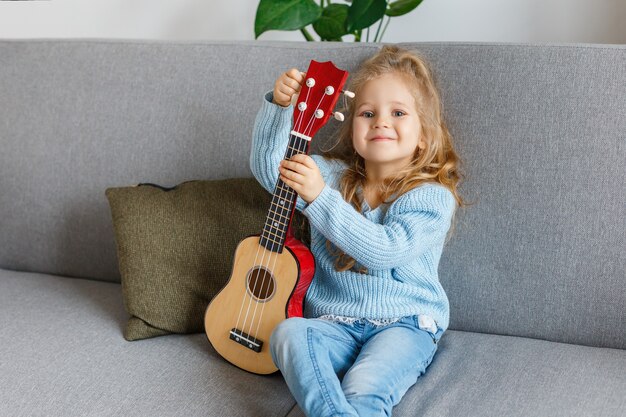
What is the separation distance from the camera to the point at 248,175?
1.81 metres

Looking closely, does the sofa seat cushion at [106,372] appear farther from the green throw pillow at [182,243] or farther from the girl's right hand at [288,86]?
the girl's right hand at [288,86]

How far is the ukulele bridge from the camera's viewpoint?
1520 millimetres

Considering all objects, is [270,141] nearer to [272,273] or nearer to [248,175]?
[248,175]

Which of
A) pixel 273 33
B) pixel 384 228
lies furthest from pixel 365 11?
pixel 384 228

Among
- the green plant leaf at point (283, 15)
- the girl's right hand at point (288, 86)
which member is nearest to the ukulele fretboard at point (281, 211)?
the girl's right hand at point (288, 86)

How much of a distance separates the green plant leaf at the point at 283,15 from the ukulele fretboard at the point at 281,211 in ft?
1.83

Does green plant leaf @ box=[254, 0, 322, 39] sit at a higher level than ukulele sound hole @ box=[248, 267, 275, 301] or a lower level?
higher

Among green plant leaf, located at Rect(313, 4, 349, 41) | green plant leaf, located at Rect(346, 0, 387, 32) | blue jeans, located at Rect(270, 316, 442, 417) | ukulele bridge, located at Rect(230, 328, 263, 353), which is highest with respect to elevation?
green plant leaf, located at Rect(346, 0, 387, 32)

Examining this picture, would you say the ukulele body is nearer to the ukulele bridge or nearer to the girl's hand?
the ukulele bridge

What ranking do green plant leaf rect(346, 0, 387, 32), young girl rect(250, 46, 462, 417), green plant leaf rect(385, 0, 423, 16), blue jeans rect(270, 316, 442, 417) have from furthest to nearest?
green plant leaf rect(385, 0, 423, 16) < green plant leaf rect(346, 0, 387, 32) < young girl rect(250, 46, 462, 417) < blue jeans rect(270, 316, 442, 417)

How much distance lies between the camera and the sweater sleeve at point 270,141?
1.63 meters

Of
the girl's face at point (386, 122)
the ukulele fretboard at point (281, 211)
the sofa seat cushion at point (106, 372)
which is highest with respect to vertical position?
the girl's face at point (386, 122)

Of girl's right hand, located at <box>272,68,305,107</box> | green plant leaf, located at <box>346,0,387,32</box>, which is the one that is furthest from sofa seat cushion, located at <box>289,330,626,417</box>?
green plant leaf, located at <box>346,0,387,32</box>

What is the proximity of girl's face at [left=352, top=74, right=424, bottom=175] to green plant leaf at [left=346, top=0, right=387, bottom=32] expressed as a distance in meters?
0.42
